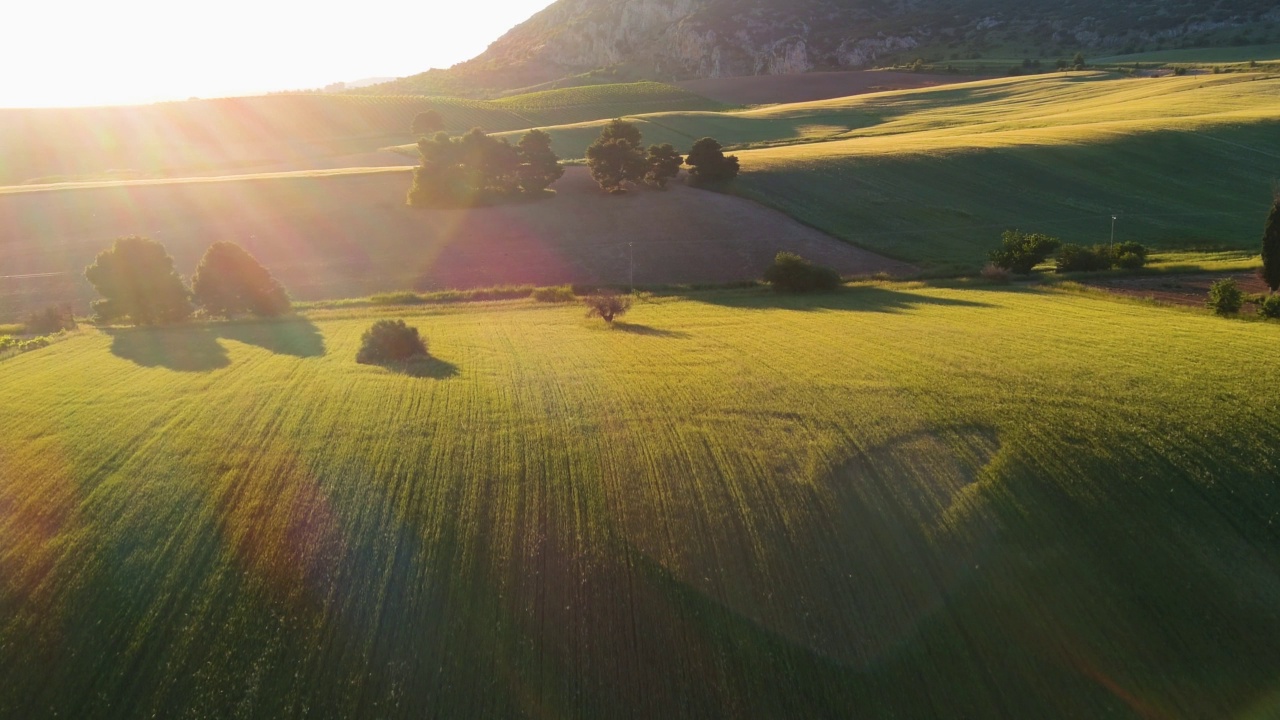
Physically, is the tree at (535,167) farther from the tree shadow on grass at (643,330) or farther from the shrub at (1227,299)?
the shrub at (1227,299)

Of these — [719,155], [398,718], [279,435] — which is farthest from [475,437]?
[719,155]

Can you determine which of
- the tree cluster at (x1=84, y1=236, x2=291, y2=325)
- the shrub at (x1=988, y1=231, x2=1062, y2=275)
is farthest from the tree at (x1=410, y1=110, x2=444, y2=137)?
the shrub at (x1=988, y1=231, x2=1062, y2=275)

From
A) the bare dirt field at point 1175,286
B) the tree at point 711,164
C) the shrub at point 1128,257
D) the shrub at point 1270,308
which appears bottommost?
the bare dirt field at point 1175,286

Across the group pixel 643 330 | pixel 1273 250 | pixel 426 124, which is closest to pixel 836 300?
pixel 643 330

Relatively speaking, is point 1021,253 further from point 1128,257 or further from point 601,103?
point 601,103

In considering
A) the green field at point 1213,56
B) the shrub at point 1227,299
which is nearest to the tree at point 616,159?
the shrub at point 1227,299

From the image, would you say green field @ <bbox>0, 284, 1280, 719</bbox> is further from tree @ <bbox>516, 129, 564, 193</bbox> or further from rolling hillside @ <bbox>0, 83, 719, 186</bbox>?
rolling hillside @ <bbox>0, 83, 719, 186</bbox>

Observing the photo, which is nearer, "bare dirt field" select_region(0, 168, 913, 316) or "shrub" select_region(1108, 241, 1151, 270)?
"shrub" select_region(1108, 241, 1151, 270)

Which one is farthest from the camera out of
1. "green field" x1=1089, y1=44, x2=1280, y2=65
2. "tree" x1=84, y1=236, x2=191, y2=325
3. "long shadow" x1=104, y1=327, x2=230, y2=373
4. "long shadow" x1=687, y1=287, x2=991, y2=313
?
"green field" x1=1089, y1=44, x2=1280, y2=65
